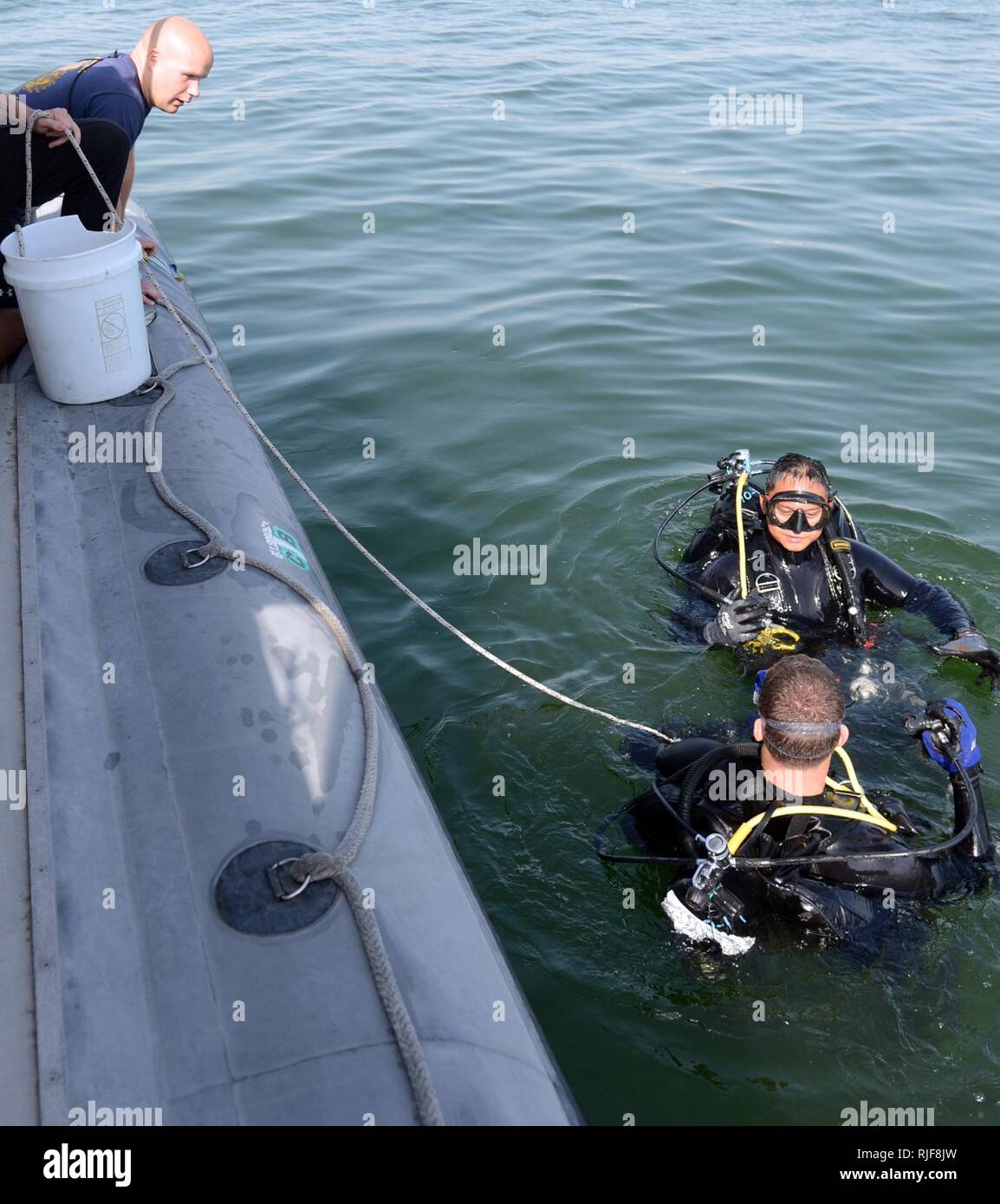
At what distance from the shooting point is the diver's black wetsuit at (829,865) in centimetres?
313

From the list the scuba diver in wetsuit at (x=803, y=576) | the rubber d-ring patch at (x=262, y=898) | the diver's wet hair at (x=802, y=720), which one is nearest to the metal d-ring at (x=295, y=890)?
the rubber d-ring patch at (x=262, y=898)

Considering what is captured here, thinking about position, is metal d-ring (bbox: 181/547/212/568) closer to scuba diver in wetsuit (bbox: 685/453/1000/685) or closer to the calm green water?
the calm green water

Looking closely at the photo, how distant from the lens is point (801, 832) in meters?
3.13

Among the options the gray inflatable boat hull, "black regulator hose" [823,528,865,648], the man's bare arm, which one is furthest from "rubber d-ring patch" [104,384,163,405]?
"black regulator hose" [823,528,865,648]

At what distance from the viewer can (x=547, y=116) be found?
11875mm

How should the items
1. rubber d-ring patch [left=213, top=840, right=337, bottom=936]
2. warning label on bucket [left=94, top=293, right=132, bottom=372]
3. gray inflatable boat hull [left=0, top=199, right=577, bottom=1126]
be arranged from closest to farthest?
gray inflatable boat hull [left=0, top=199, right=577, bottom=1126] < rubber d-ring patch [left=213, top=840, right=337, bottom=936] < warning label on bucket [left=94, top=293, right=132, bottom=372]

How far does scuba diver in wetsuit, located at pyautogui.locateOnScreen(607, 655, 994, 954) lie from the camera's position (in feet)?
10.0

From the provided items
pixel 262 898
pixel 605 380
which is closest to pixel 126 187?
pixel 605 380

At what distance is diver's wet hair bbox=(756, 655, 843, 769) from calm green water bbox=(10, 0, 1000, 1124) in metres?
0.72

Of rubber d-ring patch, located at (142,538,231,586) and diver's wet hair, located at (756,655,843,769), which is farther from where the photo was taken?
rubber d-ring patch, located at (142,538,231,586)

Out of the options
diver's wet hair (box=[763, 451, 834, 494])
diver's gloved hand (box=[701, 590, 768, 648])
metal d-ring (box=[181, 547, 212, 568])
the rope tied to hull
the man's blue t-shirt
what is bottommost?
diver's gloved hand (box=[701, 590, 768, 648])

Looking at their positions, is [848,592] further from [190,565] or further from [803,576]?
[190,565]

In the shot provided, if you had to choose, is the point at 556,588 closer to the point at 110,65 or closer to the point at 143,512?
the point at 143,512
